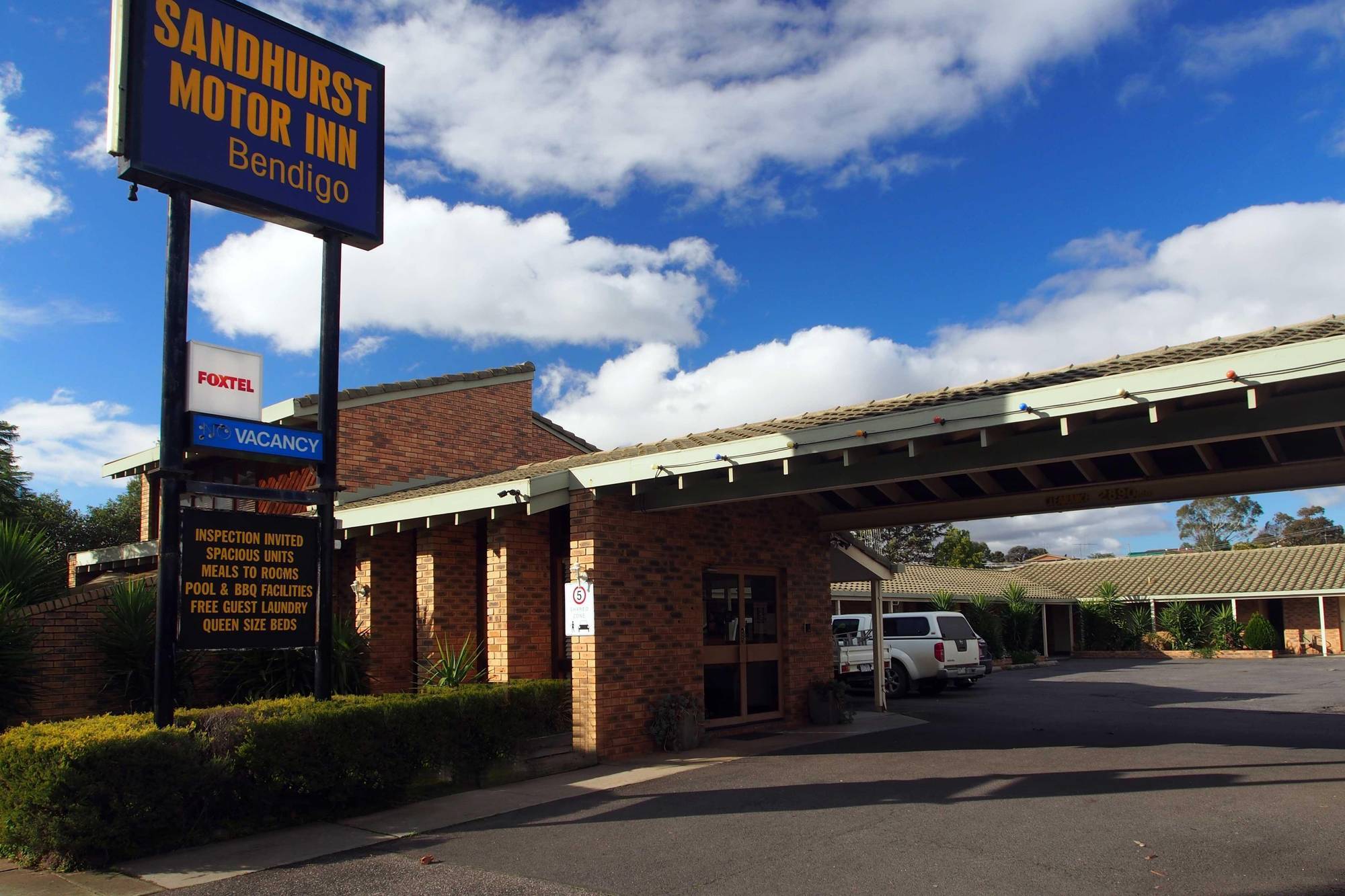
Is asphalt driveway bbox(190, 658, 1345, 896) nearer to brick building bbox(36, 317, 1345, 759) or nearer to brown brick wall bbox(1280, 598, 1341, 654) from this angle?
brick building bbox(36, 317, 1345, 759)

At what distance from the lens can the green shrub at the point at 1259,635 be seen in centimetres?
3362

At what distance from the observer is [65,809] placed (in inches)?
286

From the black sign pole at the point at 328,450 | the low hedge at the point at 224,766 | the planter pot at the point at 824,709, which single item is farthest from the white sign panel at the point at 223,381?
the planter pot at the point at 824,709

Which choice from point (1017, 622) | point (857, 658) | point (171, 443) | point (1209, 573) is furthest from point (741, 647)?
point (1209, 573)

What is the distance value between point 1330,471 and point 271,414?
1436 cm

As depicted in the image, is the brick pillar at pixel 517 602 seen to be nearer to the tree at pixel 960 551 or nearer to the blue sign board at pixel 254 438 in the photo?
the blue sign board at pixel 254 438

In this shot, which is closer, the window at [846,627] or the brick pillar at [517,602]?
the brick pillar at [517,602]

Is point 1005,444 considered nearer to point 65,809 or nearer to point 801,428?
point 801,428

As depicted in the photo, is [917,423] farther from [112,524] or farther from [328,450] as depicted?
[112,524]

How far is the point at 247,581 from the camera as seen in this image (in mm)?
8727

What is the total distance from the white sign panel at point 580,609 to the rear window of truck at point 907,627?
1175 cm

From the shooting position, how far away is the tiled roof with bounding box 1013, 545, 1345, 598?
35094 millimetres

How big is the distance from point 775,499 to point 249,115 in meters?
8.74

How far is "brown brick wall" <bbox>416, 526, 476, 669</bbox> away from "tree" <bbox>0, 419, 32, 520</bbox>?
52.0 ft
